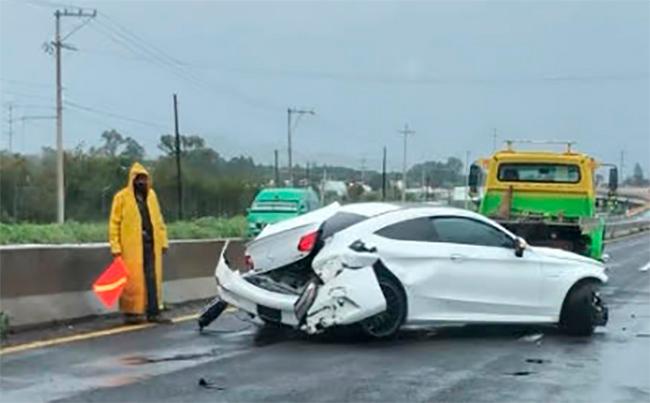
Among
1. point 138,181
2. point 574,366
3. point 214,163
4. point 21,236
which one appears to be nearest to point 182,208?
point 214,163

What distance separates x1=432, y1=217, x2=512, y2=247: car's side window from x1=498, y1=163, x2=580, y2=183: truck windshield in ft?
34.0

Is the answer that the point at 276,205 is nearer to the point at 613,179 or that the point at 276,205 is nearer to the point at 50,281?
the point at 613,179

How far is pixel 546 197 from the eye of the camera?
23.3 metres

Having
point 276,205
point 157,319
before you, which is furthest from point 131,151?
point 157,319

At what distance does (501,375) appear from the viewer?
1026cm

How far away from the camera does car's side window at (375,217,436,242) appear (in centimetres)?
1283

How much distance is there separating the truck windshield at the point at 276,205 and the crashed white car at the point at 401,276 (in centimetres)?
2692

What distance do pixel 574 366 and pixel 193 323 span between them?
475 centimetres

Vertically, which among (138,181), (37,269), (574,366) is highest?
(138,181)

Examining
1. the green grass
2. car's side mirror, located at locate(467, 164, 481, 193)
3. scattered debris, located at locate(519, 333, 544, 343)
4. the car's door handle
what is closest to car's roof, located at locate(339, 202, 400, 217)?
the car's door handle

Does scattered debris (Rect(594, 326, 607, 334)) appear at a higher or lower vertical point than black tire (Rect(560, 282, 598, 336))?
lower

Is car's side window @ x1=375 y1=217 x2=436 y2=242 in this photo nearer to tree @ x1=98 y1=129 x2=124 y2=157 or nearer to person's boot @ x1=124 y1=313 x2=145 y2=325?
person's boot @ x1=124 y1=313 x2=145 y2=325

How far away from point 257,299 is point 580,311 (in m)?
3.67

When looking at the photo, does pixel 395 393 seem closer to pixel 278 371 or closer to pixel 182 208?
pixel 278 371
